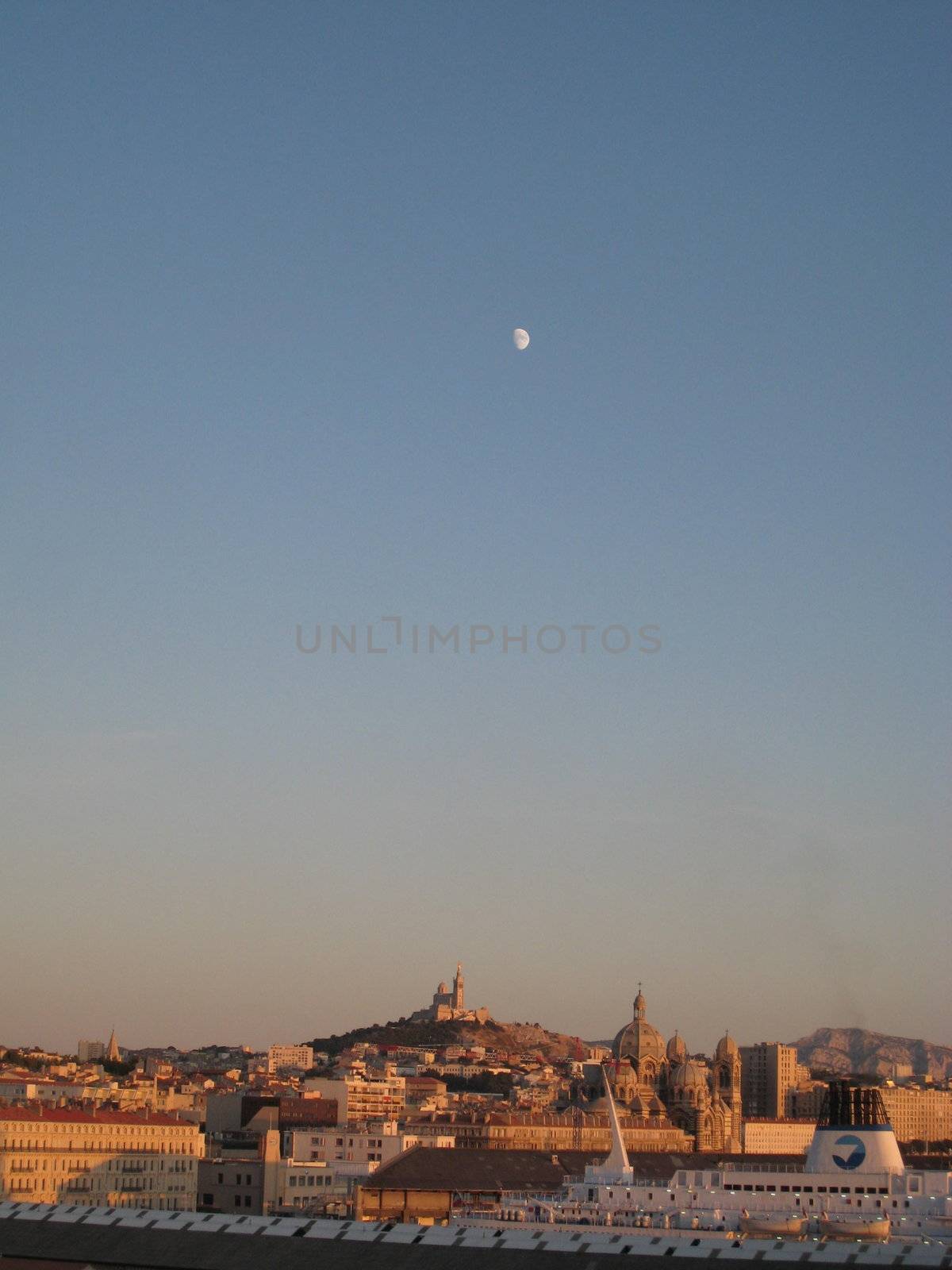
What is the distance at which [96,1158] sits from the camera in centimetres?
8412

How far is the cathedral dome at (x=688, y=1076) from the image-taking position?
556 feet

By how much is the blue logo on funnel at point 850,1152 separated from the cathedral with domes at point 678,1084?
330ft

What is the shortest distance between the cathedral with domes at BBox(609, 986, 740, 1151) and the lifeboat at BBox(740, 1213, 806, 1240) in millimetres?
105010

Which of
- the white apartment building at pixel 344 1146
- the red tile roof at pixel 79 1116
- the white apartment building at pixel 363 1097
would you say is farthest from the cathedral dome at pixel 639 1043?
the red tile roof at pixel 79 1116

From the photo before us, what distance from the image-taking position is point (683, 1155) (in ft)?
376

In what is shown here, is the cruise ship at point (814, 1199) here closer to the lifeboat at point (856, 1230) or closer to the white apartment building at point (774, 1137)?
the lifeboat at point (856, 1230)

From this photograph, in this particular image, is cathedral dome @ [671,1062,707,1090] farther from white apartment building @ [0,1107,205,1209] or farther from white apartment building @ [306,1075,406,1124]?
white apartment building @ [0,1107,205,1209]

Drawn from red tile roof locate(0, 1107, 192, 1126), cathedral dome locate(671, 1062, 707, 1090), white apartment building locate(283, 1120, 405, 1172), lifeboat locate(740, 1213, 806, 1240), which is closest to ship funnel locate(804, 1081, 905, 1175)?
lifeboat locate(740, 1213, 806, 1240)

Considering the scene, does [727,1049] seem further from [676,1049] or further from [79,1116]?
[79,1116]

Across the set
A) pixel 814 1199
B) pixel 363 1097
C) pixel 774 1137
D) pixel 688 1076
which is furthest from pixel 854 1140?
pixel 688 1076

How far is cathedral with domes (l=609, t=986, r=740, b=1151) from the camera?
16250 cm

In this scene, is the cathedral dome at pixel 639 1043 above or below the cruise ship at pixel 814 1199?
above

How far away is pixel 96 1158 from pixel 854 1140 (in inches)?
1532

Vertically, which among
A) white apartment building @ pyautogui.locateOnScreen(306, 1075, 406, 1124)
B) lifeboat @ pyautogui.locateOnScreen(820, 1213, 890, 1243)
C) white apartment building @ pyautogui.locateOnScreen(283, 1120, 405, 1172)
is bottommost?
lifeboat @ pyautogui.locateOnScreen(820, 1213, 890, 1243)
